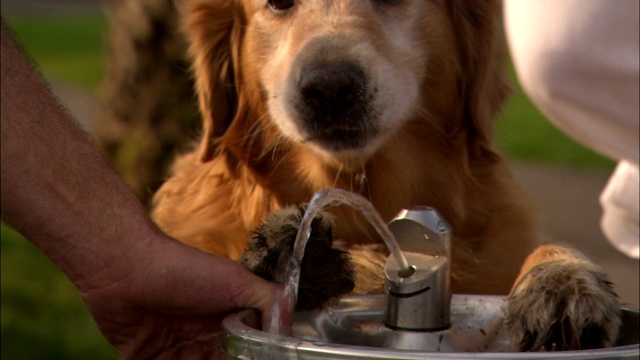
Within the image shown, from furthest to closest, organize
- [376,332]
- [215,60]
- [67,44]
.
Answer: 1. [67,44]
2. [215,60]
3. [376,332]

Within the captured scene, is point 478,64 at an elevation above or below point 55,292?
above

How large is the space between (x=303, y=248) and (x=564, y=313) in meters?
0.77

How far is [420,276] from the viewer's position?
264 centimetres

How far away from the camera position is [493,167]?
4250 mm

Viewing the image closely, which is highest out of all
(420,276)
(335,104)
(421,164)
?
(335,104)

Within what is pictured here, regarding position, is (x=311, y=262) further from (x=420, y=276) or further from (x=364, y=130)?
(x=364, y=130)

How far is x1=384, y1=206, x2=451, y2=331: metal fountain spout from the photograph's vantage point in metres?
2.64

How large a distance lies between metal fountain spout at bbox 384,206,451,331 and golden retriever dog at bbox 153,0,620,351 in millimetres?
990

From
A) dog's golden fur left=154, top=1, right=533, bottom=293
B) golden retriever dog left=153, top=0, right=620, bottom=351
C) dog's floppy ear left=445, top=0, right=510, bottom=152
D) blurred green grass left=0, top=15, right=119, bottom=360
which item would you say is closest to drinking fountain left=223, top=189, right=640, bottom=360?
golden retriever dog left=153, top=0, right=620, bottom=351

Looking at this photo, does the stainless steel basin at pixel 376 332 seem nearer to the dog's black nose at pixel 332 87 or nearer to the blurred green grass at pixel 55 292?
the dog's black nose at pixel 332 87

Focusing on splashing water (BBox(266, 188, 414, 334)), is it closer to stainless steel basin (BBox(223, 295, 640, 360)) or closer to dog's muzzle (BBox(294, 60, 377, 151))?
stainless steel basin (BBox(223, 295, 640, 360))

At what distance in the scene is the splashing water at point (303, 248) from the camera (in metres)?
2.62

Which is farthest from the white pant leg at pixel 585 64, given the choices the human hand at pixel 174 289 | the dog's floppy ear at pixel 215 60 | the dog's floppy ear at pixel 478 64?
the human hand at pixel 174 289

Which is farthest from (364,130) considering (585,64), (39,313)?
(39,313)
